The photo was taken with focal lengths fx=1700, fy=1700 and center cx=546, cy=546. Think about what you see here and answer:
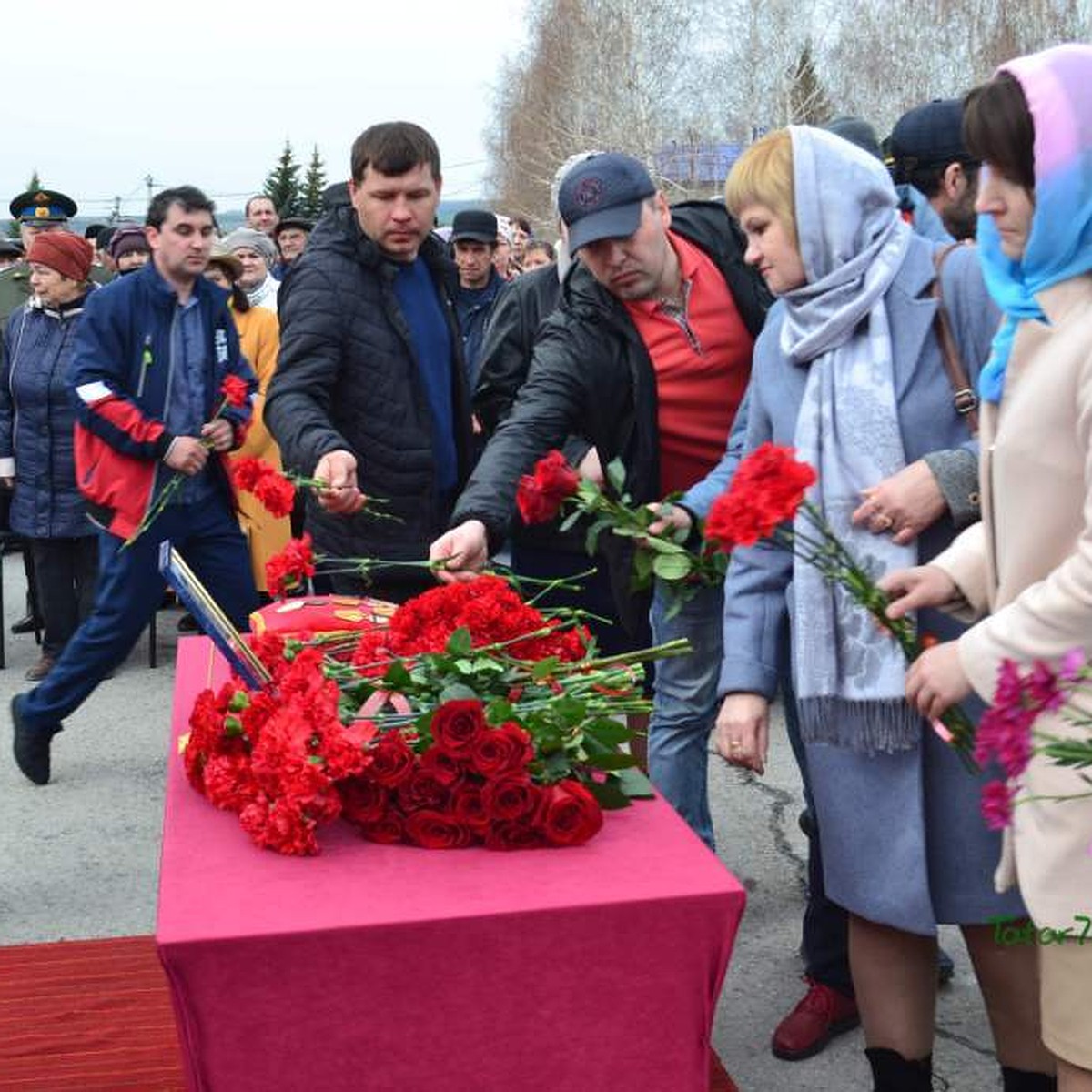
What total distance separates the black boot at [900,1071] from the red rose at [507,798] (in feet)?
3.02

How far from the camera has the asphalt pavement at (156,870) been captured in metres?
3.72

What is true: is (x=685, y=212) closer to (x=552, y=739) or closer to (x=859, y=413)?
(x=859, y=413)

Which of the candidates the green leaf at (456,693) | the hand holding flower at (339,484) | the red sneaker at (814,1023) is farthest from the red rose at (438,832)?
the red sneaker at (814,1023)

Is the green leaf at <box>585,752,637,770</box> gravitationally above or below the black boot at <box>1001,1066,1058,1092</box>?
above

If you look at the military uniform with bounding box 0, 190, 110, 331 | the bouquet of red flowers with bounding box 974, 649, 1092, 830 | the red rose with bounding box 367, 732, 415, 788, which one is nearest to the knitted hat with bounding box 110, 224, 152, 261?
the military uniform with bounding box 0, 190, 110, 331

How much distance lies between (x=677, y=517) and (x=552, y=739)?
27.9 inches

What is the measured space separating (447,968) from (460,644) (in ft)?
2.24

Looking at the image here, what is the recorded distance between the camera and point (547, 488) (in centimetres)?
292

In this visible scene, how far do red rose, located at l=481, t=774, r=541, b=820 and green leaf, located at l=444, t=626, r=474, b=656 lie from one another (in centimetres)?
40

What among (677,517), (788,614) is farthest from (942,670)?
(677,517)

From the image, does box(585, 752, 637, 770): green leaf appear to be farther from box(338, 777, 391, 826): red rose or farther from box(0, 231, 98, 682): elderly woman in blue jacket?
box(0, 231, 98, 682): elderly woman in blue jacket

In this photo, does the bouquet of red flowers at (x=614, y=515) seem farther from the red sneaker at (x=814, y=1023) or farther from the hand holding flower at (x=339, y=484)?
the red sneaker at (x=814, y=1023)

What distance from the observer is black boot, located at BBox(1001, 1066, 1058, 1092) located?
2801mm

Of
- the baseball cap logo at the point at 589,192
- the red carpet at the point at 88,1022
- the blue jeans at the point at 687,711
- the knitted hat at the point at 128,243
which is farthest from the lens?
the knitted hat at the point at 128,243
